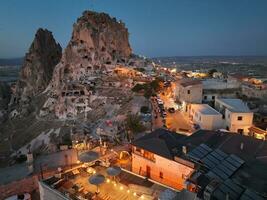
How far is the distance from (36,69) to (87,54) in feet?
105

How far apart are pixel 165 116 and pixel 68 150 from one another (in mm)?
17959

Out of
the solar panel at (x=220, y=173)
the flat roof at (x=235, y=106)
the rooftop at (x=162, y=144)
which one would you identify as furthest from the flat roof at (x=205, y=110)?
the solar panel at (x=220, y=173)

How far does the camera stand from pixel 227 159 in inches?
563

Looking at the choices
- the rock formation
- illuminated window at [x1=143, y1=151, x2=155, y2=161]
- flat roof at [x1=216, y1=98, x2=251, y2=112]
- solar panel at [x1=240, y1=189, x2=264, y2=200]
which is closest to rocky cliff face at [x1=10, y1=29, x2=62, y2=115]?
the rock formation

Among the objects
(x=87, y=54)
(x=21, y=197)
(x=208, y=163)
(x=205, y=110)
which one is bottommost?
(x=21, y=197)

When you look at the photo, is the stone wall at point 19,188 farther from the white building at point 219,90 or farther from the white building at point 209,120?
the white building at point 219,90

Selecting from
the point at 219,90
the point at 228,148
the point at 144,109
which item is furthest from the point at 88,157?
the point at 219,90

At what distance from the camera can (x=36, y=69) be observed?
311 ft

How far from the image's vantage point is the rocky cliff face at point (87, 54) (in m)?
68.1

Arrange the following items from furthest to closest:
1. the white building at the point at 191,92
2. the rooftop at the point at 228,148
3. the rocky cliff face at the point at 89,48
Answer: the rocky cliff face at the point at 89,48
the white building at the point at 191,92
the rooftop at the point at 228,148

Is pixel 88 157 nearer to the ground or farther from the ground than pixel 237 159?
nearer to the ground

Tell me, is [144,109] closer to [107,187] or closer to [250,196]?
[107,187]

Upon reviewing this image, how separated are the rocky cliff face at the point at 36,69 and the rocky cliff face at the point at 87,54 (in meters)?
16.4

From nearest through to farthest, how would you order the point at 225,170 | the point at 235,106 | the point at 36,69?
the point at 225,170
the point at 235,106
the point at 36,69
